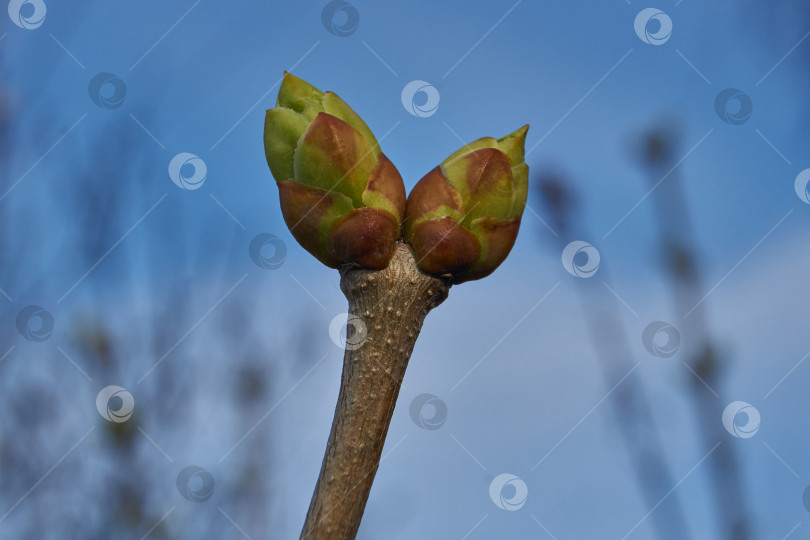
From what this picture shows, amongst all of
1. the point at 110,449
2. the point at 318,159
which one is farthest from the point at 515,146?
the point at 110,449

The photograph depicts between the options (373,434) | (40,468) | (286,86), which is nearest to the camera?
(373,434)

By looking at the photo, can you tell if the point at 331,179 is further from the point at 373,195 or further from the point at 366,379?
the point at 366,379

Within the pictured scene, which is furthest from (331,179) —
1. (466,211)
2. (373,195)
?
(466,211)

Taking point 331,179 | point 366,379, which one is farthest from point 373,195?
point 366,379

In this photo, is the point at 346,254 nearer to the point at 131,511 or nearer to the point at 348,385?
the point at 348,385

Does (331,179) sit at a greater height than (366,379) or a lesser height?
greater
